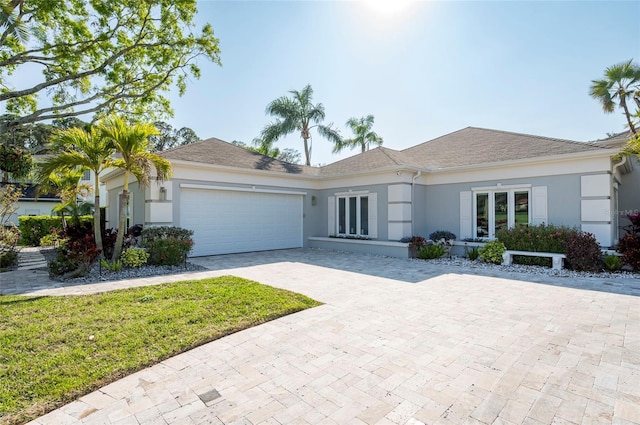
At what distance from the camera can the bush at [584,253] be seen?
862 centimetres

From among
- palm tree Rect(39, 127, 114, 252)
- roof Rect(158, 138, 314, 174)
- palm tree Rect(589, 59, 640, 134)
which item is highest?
palm tree Rect(589, 59, 640, 134)

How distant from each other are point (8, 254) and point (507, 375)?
40.8 ft

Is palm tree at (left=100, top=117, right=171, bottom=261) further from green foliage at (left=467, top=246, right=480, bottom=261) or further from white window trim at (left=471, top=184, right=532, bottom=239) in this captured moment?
white window trim at (left=471, top=184, right=532, bottom=239)

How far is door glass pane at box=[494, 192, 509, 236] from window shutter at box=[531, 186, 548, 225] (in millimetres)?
804

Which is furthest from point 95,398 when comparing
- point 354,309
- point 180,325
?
point 354,309

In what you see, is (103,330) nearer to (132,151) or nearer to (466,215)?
(132,151)

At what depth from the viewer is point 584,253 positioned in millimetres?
8641

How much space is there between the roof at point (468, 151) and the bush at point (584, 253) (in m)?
2.66

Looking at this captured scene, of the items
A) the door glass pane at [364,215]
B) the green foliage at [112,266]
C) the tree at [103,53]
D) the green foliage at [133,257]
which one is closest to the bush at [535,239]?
the door glass pane at [364,215]

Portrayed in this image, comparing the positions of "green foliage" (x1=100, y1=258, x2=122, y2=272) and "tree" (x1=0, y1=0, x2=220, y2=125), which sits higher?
"tree" (x1=0, y1=0, x2=220, y2=125)

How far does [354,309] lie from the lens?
5.57 metres

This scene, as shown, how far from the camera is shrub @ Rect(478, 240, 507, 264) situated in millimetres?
10180

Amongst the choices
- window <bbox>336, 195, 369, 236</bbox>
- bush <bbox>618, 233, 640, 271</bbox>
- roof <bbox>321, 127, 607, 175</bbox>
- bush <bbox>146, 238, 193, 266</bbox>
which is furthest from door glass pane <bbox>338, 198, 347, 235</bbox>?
bush <bbox>618, 233, 640, 271</bbox>

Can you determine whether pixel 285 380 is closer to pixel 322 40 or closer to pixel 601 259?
pixel 601 259
